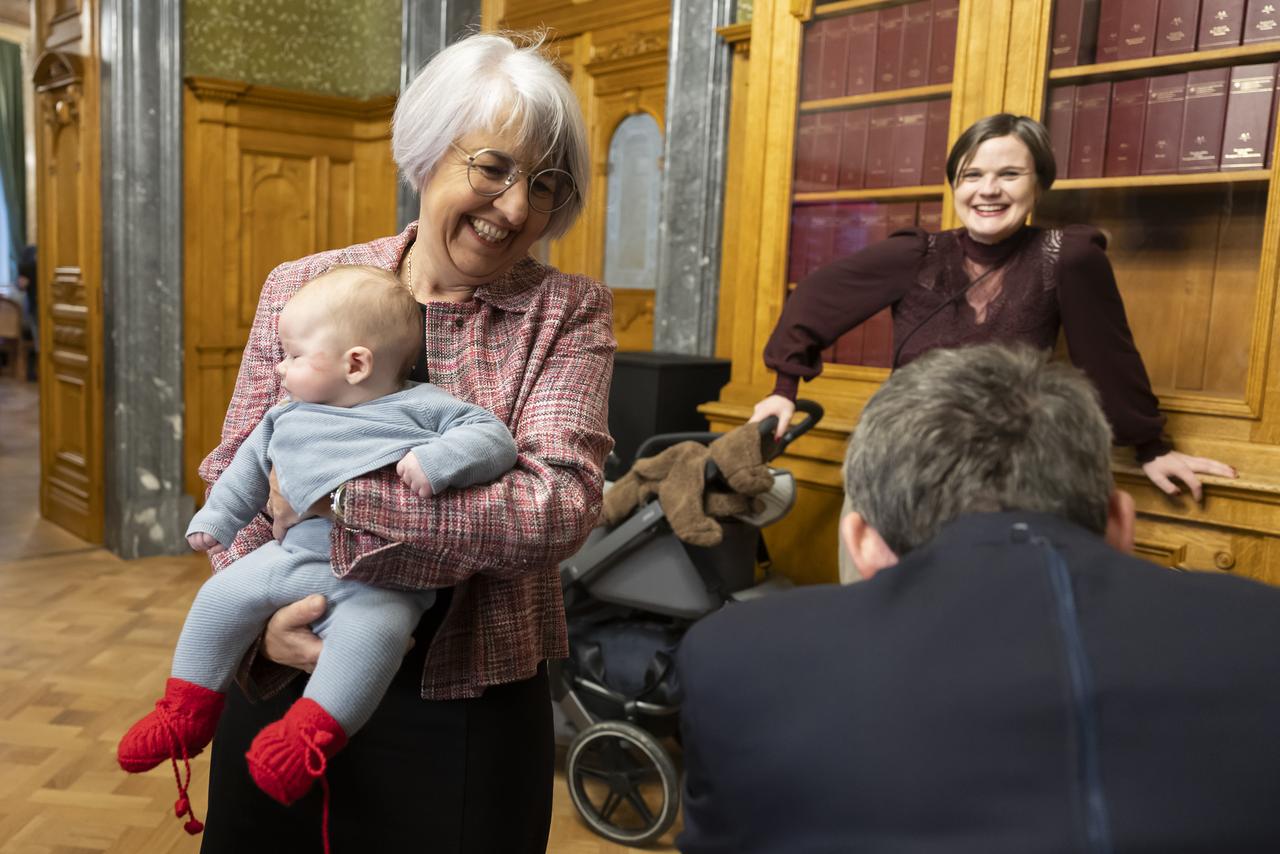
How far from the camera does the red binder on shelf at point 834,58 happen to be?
313 cm

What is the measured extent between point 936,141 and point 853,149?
270 mm

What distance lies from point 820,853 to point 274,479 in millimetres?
780

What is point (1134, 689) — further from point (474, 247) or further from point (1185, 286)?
point (1185, 286)

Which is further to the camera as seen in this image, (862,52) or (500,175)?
(862,52)

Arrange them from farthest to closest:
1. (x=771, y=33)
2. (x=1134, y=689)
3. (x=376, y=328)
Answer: (x=771, y=33) → (x=376, y=328) → (x=1134, y=689)

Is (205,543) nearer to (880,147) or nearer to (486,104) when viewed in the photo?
(486,104)

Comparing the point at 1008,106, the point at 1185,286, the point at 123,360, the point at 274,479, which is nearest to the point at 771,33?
the point at 1008,106

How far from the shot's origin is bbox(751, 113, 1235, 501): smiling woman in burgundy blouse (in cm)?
223

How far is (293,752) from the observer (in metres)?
1.07

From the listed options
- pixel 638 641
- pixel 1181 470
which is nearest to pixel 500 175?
pixel 638 641

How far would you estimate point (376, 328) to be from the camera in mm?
1210

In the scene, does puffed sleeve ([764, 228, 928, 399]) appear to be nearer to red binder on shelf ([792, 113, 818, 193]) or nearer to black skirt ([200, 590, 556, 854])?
red binder on shelf ([792, 113, 818, 193])

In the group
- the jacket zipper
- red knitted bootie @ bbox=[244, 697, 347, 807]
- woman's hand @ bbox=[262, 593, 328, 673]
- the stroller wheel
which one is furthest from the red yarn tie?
the stroller wheel

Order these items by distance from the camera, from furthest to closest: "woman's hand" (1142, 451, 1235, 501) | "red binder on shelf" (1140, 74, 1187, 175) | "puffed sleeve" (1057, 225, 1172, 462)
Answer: "red binder on shelf" (1140, 74, 1187, 175) < "woman's hand" (1142, 451, 1235, 501) < "puffed sleeve" (1057, 225, 1172, 462)
